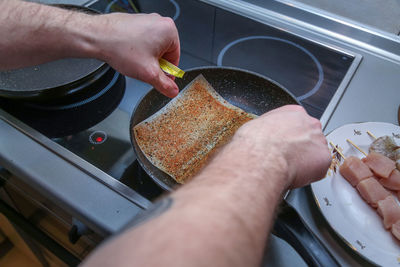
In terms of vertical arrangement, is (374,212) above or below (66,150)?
above

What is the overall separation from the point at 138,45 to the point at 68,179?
0.32m

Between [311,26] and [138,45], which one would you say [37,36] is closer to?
[138,45]

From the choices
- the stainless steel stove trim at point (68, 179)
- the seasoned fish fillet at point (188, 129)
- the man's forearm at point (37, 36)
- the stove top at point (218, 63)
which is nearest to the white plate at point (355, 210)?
the stove top at point (218, 63)

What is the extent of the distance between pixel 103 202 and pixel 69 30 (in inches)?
15.7

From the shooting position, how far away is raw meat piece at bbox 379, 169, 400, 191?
0.64 metres

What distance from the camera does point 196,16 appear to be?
1059 mm

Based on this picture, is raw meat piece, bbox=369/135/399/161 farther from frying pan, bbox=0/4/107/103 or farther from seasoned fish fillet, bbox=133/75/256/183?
frying pan, bbox=0/4/107/103

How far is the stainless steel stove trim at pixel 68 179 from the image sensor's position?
56 centimetres

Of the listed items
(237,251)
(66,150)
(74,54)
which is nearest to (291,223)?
(237,251)

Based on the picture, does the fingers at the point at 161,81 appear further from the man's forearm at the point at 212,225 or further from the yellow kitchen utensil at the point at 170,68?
the man's forearm at the point at 212,225

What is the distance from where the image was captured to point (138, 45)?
666 millimetres

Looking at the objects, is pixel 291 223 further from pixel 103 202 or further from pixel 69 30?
Result: pixel 69 30

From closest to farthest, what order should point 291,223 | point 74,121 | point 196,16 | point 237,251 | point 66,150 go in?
point 237,251
point 291,223
point 66,150
point 74,121
point 196,16

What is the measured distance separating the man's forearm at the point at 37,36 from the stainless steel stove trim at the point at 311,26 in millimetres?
538
